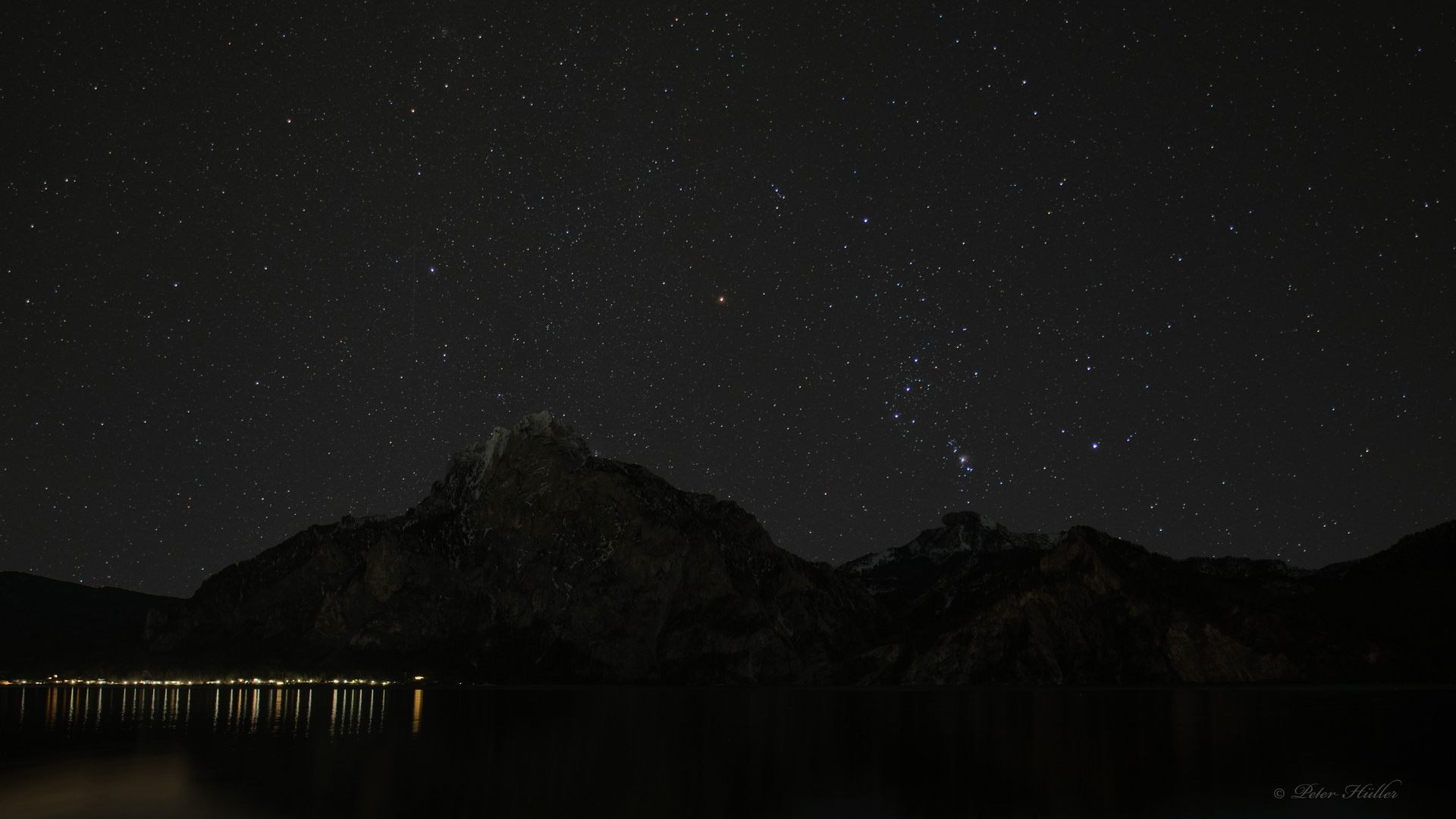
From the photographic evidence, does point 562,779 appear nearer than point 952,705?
Yes

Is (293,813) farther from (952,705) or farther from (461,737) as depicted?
(952,705)

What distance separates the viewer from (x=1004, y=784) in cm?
5788

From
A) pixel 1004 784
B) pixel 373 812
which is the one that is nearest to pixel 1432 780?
pixel 1004 784

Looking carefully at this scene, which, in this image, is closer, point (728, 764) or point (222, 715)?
point (728, 764)

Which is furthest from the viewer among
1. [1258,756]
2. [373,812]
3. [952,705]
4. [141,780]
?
[952,705]

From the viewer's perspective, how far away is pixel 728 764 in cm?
7019

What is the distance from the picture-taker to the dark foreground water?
167 feet

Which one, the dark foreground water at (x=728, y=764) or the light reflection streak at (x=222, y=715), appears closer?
the dark foreground water at (x=728, y=764)

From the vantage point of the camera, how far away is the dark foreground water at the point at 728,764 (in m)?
50.8

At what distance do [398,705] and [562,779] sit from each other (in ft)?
407

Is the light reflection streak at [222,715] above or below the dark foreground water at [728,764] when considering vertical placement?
below

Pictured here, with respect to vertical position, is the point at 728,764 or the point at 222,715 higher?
the point at 728,764

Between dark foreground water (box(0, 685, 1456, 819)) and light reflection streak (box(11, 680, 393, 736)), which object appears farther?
light reflection streak (box(11, 680, 393, 736))

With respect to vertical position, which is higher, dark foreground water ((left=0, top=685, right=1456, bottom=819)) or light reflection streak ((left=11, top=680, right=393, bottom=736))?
dark foreground water ((left=0, top=685, right=1456, bottom=819))
